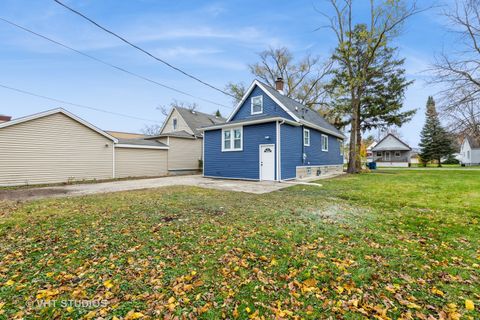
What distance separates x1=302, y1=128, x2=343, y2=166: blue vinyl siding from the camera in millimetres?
15180

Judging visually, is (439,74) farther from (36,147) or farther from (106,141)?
(36,147)

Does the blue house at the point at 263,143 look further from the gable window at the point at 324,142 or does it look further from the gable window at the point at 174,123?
the gable window at the point at 174,123

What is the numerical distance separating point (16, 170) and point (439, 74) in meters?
23.1

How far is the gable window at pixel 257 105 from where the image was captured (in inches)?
581

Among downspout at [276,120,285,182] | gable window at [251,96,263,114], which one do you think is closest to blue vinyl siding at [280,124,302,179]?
downspout at [276,120,285,182]

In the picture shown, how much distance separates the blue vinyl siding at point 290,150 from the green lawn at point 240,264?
7.05m

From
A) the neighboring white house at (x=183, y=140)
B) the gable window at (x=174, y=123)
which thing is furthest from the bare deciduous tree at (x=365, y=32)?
the gable window at (x=174, y=123)

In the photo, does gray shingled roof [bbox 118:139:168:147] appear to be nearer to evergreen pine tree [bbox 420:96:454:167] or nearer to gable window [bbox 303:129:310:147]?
gable window [bbox 303:129:310:147]

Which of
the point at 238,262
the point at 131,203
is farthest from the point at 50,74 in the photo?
the point at 238,262

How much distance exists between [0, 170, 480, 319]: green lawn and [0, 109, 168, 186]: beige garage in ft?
27.2

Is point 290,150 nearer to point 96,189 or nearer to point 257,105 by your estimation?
point 257,105

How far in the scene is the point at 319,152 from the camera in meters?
16.6

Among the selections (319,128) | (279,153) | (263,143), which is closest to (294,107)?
(319,128)

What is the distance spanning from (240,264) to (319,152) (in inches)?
594
